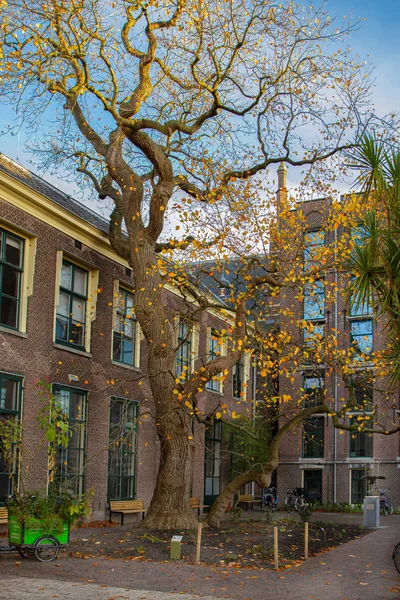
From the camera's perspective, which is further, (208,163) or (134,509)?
(134,509)

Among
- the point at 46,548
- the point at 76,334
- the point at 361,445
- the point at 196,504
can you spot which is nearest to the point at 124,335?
the point at 76,334

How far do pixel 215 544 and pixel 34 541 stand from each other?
4631 millimetres

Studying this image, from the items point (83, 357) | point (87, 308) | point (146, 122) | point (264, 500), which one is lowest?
point (264, 500)

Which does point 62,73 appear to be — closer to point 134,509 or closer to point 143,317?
point 143,317

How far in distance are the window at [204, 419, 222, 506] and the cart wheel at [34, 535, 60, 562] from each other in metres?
17.4

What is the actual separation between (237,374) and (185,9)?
2076 centimetres

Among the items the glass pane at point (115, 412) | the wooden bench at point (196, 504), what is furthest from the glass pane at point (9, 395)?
the wooden bench at point (196, 504)

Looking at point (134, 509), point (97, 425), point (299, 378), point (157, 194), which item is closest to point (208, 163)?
point (157, 194)

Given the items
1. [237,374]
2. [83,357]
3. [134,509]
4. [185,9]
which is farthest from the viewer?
[237,374]

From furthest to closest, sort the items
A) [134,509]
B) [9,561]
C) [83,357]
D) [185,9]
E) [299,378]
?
[299,378] → [134,509] → [83,357] → [185,9] → [9,561]

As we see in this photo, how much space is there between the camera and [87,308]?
21.6 meters

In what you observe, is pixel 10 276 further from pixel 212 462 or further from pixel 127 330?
pixel 212 462

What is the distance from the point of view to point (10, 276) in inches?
717

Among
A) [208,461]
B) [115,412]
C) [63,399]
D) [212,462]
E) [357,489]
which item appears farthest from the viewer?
[357,489]
